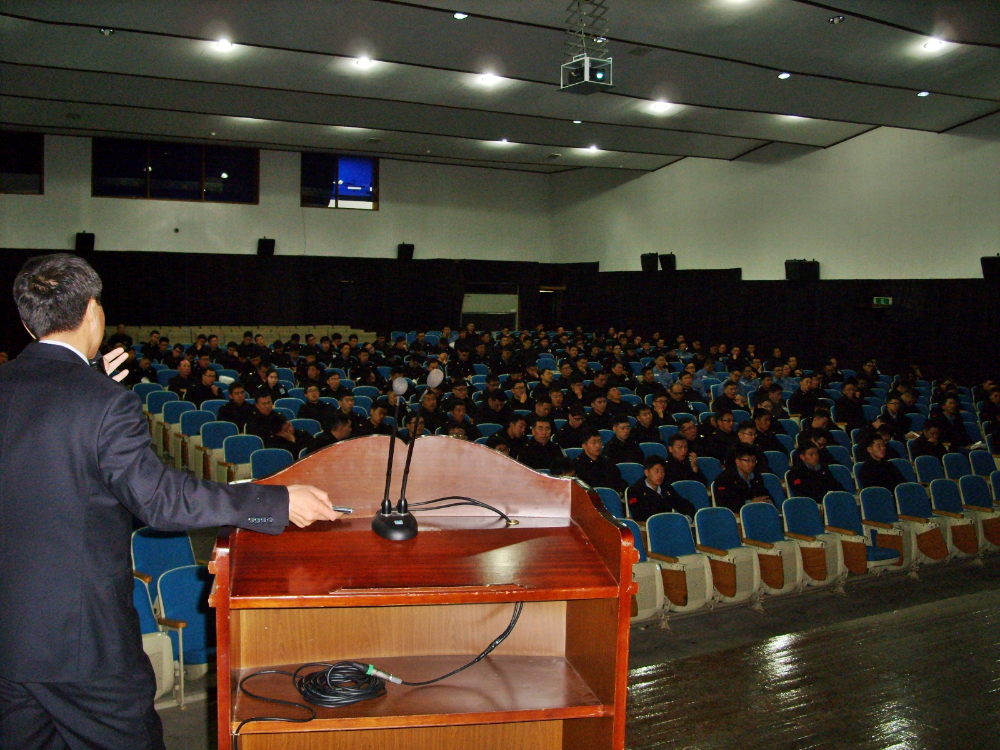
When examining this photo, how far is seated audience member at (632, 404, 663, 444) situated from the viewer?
313 inches

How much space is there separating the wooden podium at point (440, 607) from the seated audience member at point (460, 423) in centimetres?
493

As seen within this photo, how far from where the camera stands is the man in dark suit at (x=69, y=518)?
140cm

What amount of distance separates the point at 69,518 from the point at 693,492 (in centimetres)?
518

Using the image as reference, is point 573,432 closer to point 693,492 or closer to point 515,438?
point 515,438

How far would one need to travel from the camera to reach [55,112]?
15.0m

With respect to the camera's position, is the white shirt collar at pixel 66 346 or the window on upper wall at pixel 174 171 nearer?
the white shirt collar at pixel 66 346

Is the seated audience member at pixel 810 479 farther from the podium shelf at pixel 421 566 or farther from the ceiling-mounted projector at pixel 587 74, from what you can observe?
the podium shelf at pixel 421 566

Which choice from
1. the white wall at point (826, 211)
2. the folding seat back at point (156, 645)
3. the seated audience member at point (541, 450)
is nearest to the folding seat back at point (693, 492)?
the seated audience member at point (541, 450)

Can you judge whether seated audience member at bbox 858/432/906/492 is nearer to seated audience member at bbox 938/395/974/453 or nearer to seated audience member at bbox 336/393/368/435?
seated audience member at bbox 938/395/974/453

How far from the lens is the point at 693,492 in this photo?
6043 millimetres

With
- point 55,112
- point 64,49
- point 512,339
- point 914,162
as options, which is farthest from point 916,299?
point 55,112

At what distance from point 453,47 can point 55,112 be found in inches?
366

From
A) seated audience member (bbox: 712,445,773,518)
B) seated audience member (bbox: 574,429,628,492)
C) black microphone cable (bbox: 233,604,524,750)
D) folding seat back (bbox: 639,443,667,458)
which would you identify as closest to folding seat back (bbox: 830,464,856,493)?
seated audience member (bbox: 712,445,773,518)

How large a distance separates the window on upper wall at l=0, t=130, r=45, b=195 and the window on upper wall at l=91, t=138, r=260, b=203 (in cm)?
104
